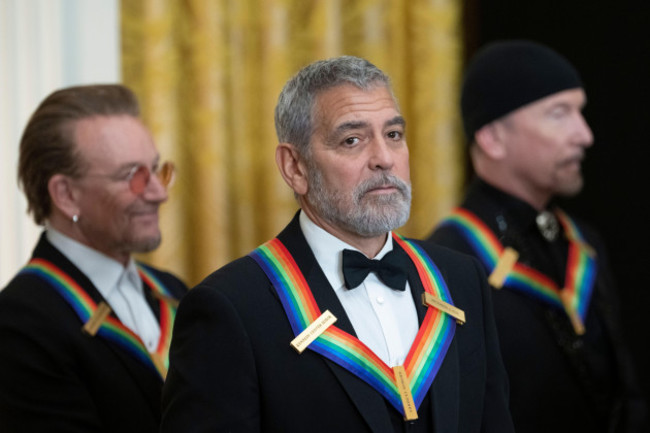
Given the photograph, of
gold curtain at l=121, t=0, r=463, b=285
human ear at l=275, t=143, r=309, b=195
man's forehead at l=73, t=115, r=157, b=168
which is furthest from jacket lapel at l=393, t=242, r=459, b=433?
gold curtain at l=121, t=0, r=463, b=285

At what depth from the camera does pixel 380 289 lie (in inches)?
74.3

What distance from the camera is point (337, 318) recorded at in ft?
5.92

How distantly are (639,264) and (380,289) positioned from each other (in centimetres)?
214

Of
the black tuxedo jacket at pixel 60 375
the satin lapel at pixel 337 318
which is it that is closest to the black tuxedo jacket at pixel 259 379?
the satin lapel at pixel 337 318

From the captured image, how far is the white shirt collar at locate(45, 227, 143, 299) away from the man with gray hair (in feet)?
2.48

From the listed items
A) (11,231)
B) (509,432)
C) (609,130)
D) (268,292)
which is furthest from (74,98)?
(609,130)

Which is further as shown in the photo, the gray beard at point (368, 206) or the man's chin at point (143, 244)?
the man's chin at point (143, 244)

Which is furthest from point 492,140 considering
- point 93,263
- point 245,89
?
point 93,263

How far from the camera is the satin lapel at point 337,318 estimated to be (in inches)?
67.6

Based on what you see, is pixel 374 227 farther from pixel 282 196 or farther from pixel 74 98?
pixel 282 196

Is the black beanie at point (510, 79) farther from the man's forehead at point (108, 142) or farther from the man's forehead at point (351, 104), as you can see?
the man's forehead at point (351, 104)

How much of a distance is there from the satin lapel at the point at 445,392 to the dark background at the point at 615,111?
204 centimetres

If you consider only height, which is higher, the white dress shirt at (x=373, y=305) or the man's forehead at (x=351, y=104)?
the man's forehead at (x=351, y=104)

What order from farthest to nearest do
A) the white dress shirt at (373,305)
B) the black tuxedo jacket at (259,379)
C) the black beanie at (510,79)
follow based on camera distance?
the black beanie at (510,79), the white dress shirt at (373,305), the black tuxedo jacket at (259,379)
